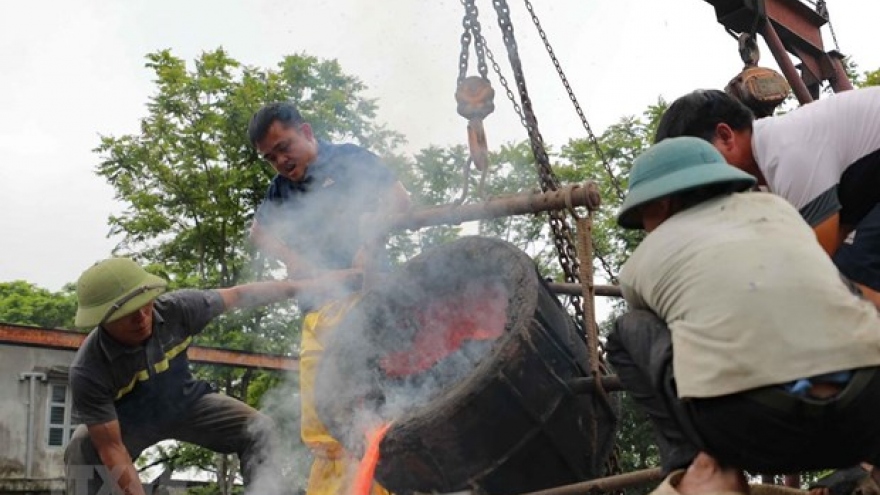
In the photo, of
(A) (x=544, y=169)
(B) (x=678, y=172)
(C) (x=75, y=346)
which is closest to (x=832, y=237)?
(B) (x=678, y=172)

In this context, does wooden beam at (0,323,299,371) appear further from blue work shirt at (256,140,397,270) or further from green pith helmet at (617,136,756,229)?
green pith helmet at (617,136,756,229)

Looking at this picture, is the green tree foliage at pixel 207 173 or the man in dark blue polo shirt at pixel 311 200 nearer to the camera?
the man in dark blue polo shirt at pixel 311 200

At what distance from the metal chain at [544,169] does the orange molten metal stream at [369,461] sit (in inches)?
38.5

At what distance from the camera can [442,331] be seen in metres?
4.18

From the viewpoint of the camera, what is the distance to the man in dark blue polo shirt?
15.4 ft

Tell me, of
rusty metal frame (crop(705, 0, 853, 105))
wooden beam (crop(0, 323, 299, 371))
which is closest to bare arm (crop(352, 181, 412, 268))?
rusty metal frame (crop(705, 0, 853, 105))

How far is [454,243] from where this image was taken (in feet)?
12.8

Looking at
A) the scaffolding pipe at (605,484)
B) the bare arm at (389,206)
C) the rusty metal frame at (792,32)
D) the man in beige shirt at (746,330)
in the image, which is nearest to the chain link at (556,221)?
the scaffolding pipe at (605,484)

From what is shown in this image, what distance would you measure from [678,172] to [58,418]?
1656cm

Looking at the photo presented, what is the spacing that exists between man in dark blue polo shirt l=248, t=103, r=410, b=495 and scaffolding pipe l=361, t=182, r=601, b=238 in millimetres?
522

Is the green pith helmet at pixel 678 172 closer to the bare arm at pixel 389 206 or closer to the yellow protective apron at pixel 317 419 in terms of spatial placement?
the bare arm at pixel 389 206

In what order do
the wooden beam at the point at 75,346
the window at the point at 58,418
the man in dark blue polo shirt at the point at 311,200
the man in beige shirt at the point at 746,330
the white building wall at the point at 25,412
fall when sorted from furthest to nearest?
the window at the point at 58,418 → the white building wall at the point at 25,412 → the wooden beam at the point at 75,346 → the man in dark blue polo shirt at the point at 311,200 → the man in beige shirt at the point at 746,330

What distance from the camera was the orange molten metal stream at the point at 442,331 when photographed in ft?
13.2

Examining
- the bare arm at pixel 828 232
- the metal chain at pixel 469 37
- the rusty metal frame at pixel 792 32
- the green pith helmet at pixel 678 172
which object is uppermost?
the rusty metal frame at pixel 792 32
